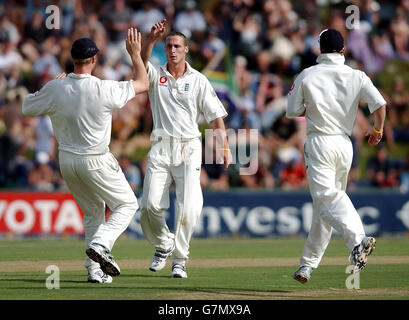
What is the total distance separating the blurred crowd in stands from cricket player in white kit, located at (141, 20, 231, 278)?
7.54 meters

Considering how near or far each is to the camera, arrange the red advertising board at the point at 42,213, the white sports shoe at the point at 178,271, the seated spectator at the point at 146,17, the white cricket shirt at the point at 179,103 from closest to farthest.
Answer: the white sports shoe at the point at 178,271 < the white cricket shirt at the point at 179,103 < the red advertising board at the point at 42,213 < the seated spectator at the point at 146,17

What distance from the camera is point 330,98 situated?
31.8ft

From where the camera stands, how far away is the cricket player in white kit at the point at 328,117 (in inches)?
379

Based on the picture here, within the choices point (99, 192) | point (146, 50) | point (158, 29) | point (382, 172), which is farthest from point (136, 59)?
point (382, 172)

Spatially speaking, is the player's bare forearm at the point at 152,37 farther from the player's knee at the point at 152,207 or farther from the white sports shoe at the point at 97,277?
the white sports shoe at the point at 97,277

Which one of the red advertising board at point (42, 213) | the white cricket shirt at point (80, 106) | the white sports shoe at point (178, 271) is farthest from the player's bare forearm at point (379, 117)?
the red advertising board at point (42, 213)

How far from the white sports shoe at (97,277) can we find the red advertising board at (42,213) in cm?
844

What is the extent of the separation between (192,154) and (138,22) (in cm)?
1287

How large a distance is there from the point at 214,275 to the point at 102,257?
2.23 metres

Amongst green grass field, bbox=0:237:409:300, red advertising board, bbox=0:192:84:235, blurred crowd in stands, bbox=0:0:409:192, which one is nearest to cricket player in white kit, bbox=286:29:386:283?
green grass field, bbox=0:237:409:300

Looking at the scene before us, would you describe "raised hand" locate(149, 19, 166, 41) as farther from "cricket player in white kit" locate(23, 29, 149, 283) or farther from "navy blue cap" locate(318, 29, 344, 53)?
"navy blue cap" locate(318, 29, 344, 53)

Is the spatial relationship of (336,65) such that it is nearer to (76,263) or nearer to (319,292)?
(319,292)

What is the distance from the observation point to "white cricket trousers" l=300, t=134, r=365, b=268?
9.41 meters

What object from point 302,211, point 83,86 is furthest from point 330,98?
point 302,211
